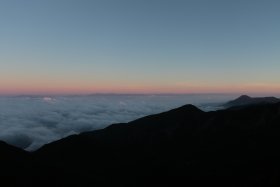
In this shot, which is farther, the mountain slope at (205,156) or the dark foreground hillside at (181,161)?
the mountain slope at (205,156)

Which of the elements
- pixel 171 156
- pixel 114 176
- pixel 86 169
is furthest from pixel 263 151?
pixel 86 169

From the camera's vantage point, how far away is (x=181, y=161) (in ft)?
545

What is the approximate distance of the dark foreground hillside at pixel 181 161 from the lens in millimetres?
137750

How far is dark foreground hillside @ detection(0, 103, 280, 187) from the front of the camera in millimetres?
137750

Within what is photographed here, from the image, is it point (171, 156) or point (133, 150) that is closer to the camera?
point (171, 156)

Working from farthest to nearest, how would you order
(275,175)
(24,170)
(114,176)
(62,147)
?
(62,147)
(114,176)
(24,170)
(275,175)

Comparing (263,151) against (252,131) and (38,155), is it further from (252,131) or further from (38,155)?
(38,155)

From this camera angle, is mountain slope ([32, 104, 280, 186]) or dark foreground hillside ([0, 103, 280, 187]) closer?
dark foreground hillside ([0, 103, 280, 187])

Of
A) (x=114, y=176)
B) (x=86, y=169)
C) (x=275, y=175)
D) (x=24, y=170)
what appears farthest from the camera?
(x=86, y=169)

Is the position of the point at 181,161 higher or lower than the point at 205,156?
lower

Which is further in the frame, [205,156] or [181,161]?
[181,161]

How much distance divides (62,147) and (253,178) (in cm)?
10496

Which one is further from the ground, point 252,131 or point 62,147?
point 252,131

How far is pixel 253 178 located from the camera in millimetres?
130375
